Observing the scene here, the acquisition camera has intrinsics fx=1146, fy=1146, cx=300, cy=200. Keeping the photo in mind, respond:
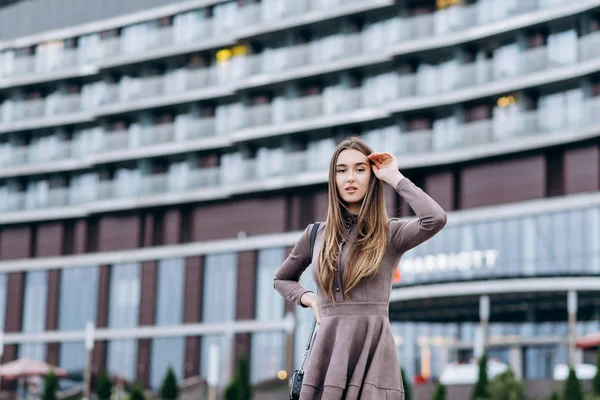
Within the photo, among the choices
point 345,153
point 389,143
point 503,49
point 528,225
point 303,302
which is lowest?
point 303,302

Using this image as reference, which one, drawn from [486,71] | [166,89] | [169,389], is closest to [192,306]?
[166,89]

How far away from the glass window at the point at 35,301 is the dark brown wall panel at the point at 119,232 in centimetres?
417

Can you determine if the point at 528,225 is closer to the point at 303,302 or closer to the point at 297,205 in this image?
the point at 297,205

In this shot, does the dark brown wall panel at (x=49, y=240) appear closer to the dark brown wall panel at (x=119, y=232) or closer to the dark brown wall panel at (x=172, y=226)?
the dark brown wall panel at (x=119, y=232)

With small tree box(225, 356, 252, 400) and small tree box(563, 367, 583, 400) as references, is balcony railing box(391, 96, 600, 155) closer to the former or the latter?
small tree box(225, 356, 252, 400)

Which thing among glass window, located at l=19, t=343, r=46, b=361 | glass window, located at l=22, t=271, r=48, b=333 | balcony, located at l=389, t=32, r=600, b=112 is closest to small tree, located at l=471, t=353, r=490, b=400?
balcony, located at l=389, t=32, r=600, b=112

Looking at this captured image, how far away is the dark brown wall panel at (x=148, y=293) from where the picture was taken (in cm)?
5806

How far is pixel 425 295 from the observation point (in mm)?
42375

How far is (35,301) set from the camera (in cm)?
6247

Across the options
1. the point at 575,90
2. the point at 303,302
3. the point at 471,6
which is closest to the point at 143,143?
the point at 471,6

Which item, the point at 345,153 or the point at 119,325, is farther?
the point at 119,325

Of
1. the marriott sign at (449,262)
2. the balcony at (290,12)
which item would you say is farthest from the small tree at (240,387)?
the balcony at (290,12)

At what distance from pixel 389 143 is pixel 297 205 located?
5525mm

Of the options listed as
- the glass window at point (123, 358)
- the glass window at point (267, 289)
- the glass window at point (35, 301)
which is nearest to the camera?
the glass window at point (267, 289)
